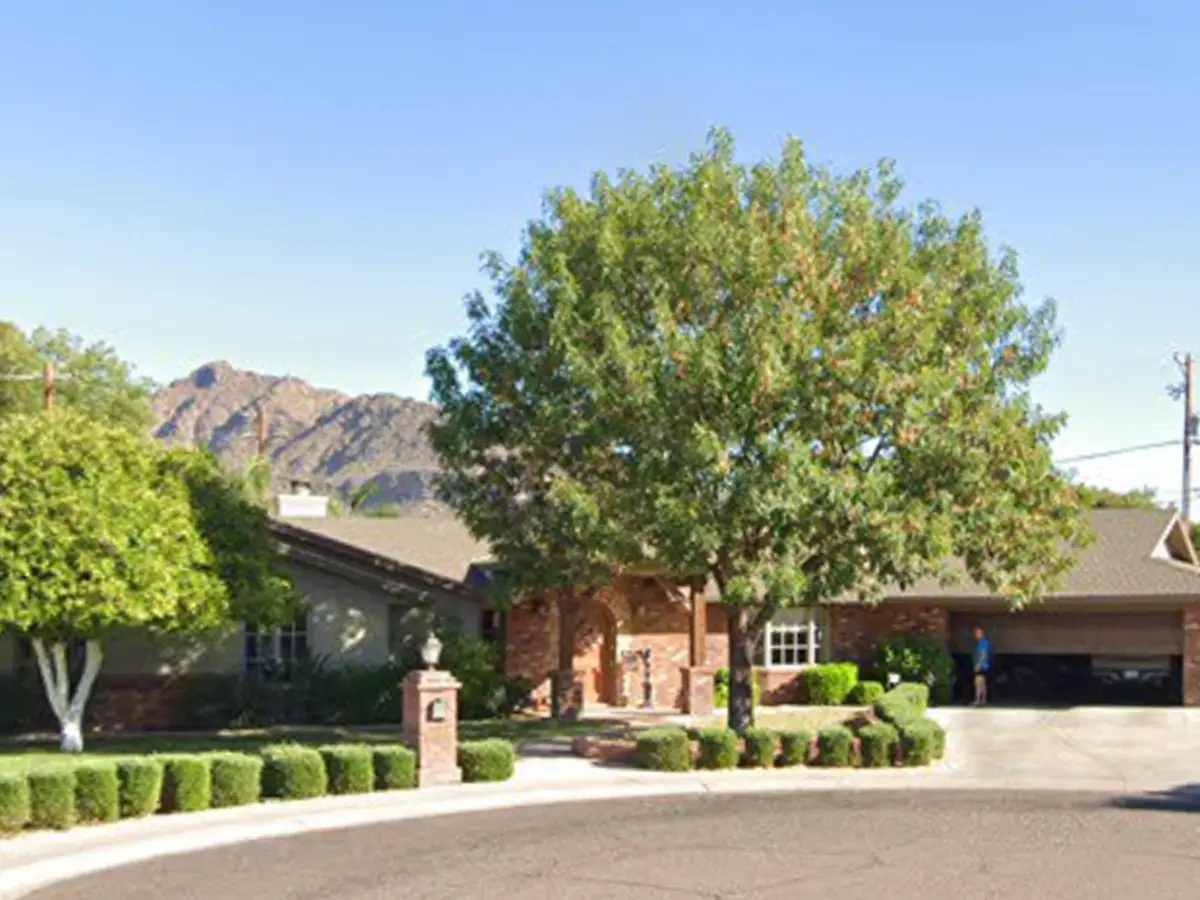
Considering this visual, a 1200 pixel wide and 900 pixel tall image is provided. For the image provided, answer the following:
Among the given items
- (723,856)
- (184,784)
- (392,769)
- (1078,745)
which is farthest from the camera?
(1078,745)

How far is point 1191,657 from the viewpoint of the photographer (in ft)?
96.4

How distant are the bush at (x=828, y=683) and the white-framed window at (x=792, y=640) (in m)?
0.97

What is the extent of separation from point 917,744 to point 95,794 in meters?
12.2

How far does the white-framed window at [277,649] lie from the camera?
2781 centimetres

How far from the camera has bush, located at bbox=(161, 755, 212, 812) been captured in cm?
1702

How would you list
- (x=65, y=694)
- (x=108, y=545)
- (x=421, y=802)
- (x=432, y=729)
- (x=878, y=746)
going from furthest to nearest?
1. (x=65, y=694)
2. (x=108, y=545)
3. (x=878, y=746)
4. (x=432, y=729)
5. (x=421, y=802)

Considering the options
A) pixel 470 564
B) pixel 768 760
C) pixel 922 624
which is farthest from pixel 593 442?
pixel 922 624

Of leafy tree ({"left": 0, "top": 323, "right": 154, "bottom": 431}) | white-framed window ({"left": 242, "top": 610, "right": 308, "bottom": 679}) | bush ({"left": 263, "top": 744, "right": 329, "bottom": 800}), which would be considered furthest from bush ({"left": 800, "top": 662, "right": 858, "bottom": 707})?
leafy tree ({"left": 0, "top": 323, "right": 154, "bottom": 431})

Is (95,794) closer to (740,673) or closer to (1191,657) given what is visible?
(740,673)

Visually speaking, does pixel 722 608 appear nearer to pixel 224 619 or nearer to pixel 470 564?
pixel 470 564

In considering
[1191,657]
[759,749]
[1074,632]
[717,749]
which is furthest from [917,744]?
[1074,632]

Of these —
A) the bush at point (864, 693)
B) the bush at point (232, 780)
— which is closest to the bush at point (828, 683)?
the bush at point (864, 693)

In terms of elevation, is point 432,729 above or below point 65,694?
below

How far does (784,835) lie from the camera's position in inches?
611
